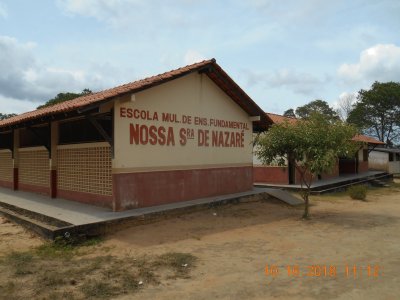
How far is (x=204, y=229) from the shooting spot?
29.9ft

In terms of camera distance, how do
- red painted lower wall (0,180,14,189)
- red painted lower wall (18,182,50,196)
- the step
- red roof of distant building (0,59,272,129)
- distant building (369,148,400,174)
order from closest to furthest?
1. the step
2. red roof of distant building (0,59,272,129)
3. red painted lower wall (18,182,50,196)
4. red painted lower wall (0,180,14,189)
5. distant building (369,148,400,174)

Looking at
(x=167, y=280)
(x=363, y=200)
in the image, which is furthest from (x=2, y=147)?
(x=363, y=200)

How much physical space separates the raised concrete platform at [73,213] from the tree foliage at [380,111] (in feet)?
112

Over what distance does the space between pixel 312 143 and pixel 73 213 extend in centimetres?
642

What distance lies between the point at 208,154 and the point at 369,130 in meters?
36.9

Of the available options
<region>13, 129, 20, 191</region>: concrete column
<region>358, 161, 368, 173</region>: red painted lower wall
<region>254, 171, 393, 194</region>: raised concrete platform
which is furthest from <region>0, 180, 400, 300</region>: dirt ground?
<region>358, 161, 368, 173</region>: red painted lower wall

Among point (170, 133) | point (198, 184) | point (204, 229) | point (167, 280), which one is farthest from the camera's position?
point (198, 184)

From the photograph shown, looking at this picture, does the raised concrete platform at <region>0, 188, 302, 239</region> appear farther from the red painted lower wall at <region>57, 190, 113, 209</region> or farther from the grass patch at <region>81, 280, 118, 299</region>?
the grass patch at <region>81, 280, 118, 299</region>

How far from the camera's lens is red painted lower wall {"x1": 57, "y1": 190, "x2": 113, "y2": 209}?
10133 mm

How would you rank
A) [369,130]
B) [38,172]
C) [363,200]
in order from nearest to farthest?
[38,172] → [363,200] → [369,130]

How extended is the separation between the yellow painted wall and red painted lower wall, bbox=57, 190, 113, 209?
1.12 meters

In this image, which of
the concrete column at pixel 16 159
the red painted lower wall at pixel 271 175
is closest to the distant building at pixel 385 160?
the red painted lower wall at pixel 271 175

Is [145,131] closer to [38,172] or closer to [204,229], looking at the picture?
[204,229]

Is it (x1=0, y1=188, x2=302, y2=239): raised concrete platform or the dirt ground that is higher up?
(x1=0, y1=188, x2=302, y2=239): raised concrete platform
